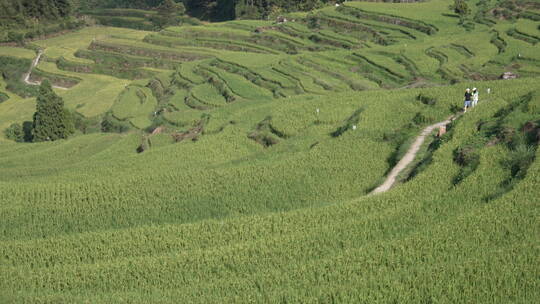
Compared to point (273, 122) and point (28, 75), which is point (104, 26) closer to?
point (28, 75)

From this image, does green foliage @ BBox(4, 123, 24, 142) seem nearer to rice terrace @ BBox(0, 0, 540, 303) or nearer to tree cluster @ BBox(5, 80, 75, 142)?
rice terrace @ BBox(0, 0, 540, 303)

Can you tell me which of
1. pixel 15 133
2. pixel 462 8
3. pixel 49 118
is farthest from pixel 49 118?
pixel 462 8

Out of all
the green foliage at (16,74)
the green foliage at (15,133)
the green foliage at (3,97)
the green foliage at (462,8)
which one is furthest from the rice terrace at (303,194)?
the green foliage at (16,74)

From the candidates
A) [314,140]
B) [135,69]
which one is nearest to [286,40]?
[135,69]

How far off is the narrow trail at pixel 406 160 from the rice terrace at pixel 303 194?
0.29ft

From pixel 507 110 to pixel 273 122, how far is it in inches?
465

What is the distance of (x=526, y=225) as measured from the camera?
13594mm

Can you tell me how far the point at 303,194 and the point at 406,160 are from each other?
3.89m

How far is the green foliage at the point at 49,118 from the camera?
1806 inches

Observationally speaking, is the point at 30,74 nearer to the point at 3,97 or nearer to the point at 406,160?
the point at 3,97

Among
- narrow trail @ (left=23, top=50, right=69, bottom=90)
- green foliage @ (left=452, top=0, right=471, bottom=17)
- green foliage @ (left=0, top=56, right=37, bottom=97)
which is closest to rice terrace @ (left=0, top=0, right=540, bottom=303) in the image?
green foliage @ (left=452, top=0, right=471, bottom=17)

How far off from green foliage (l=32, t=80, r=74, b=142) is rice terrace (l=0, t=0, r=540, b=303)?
11cm

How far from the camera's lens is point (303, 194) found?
21031mm

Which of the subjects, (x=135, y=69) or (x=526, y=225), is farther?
(x=135, y=69)
